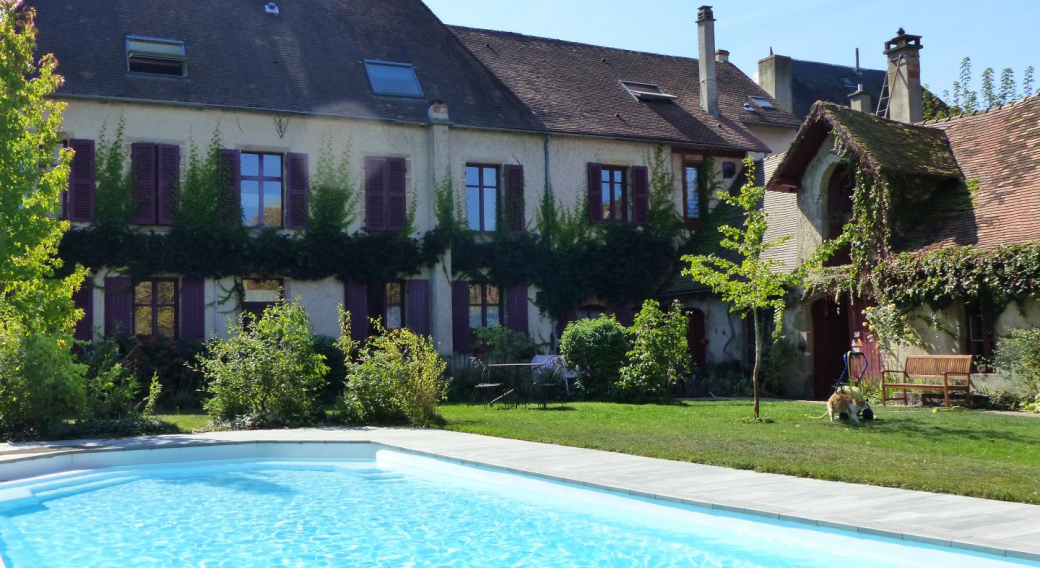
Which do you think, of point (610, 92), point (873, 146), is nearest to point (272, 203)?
point (610, 92)

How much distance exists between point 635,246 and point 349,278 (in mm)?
7084

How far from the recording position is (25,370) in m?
12.2

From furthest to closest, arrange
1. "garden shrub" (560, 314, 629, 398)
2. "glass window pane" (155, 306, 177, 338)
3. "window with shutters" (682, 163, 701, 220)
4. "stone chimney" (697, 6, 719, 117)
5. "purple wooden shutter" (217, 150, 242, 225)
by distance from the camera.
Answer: "stone chimney" (697, 6, 719, 117), "window with shutters" (682, 163, 701, 220), "purple wooden shutter" (217, 150, 242, 225), "glass window pane" (155, 306, 177, 338), "garden shrub" (560, 314, 629, 398)

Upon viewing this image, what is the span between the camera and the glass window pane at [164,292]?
64.9ft

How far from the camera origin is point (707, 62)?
2759 cm

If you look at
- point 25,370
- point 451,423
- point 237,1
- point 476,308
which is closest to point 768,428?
point 451,423

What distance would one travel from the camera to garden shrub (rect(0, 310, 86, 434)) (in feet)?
40.1

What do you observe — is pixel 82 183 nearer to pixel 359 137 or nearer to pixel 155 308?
pixel 155 308

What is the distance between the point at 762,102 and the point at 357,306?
49.7ft

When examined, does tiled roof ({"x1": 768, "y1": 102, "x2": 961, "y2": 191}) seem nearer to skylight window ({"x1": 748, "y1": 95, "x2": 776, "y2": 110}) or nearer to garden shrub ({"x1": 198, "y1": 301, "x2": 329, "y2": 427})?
skylight window ({"x1": 748, "y1": 95, "x2": 776, "y2": 110})

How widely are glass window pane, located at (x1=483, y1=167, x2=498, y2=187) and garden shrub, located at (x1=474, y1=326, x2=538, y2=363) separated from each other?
3.49 m

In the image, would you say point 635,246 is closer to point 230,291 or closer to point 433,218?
point 433,218

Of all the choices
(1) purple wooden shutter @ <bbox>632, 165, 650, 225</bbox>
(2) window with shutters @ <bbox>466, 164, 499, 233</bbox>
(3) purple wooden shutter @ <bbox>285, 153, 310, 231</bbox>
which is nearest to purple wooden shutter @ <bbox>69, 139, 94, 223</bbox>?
(3) purple wooden shutter @ <bbox>285, 153, 310, 231</bbox>

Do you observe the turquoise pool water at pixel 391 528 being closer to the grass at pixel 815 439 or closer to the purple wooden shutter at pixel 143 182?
the grass at pixel 815 439
